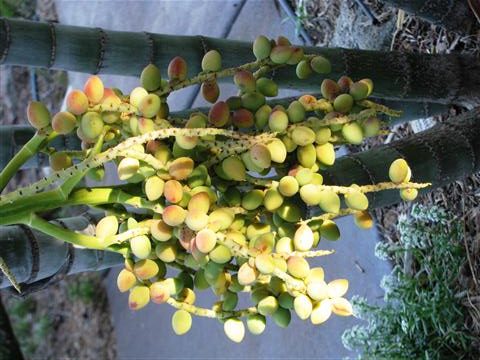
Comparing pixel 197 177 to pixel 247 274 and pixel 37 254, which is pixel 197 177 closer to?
pixel 247 274

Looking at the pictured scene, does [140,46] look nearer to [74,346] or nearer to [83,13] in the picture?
[83,13]

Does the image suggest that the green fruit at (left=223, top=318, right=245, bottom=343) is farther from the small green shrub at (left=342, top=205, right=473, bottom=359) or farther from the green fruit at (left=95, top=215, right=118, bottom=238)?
the small green shrub at (left=342, top=205, right=473, bottom=359)

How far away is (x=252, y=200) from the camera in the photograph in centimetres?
65

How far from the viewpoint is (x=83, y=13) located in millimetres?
2930

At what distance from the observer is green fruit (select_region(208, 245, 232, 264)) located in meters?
0.61

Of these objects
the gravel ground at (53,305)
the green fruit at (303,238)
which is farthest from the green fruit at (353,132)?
the gravel ground at (53,305)

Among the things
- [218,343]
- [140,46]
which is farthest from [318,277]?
[218,343]

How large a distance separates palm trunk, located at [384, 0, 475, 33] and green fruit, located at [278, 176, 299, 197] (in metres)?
0.49

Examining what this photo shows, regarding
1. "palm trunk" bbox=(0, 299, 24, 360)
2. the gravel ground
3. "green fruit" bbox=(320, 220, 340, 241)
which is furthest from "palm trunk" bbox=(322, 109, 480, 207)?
the gravel ground

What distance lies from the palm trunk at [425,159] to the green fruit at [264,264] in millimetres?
204

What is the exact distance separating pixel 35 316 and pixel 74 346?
42 centimetres

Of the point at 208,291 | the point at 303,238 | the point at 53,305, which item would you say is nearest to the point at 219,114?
the point at 303,238

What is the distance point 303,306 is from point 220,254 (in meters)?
0.08

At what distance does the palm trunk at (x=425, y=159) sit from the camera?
81 cm
